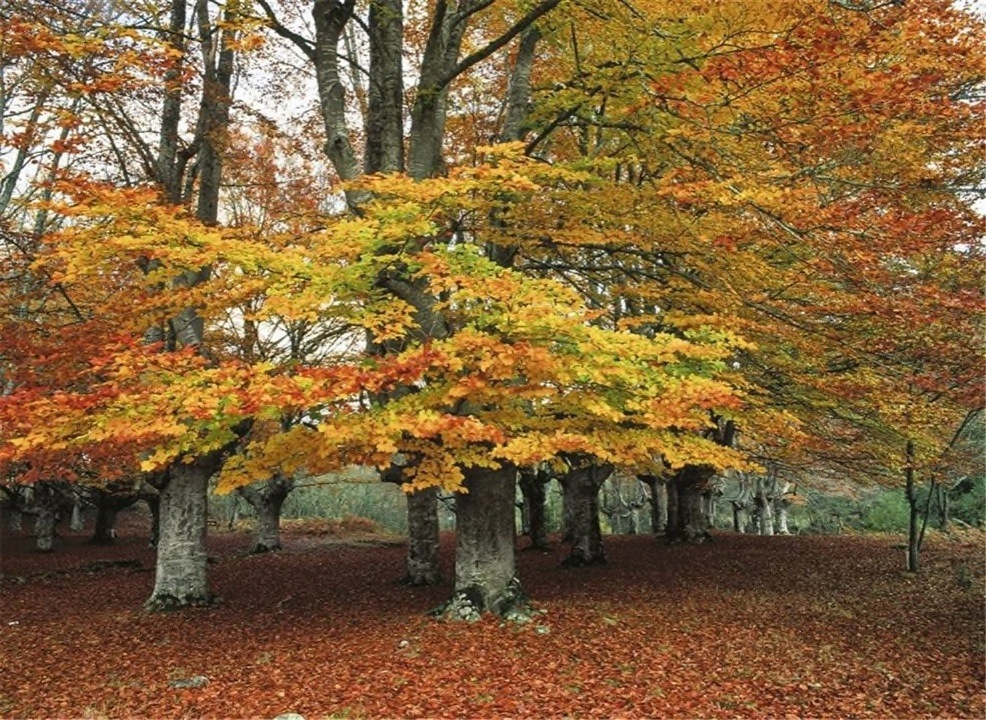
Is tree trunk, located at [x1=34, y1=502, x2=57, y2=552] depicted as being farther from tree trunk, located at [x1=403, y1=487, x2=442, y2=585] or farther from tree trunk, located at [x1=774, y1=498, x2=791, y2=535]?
tree trunk, located at [x1=774, y1=498, x2=791, y2=535]

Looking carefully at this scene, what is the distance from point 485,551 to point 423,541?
435cm

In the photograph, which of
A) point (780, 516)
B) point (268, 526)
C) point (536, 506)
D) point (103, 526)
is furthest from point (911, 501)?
point (103, 526)

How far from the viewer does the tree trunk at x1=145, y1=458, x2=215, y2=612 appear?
11.5 metres

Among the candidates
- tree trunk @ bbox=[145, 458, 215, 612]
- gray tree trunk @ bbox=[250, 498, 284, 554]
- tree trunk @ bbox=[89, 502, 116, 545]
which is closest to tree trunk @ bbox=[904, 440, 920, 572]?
tree trunk @ bbox=[145, 458, 215, 612]

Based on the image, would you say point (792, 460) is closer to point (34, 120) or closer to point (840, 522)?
point (34, 120)

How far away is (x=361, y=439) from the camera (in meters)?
7.22

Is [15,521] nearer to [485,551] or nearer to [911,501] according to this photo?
[485,551]

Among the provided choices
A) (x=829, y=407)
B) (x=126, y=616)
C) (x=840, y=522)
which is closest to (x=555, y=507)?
(x=840, y=522)

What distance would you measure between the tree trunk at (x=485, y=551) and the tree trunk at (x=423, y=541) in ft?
12.5

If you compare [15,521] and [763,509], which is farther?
[15,521]

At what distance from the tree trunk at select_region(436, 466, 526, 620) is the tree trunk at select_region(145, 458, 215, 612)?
4920 mm

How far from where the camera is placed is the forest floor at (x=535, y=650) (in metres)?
6.92

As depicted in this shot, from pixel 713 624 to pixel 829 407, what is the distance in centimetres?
572

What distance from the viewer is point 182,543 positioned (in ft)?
38.4
